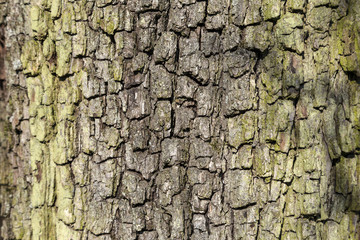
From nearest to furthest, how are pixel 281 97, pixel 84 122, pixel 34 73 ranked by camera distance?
1. pixel 281 97
2. pixel 84 122
3. pixel 34 73

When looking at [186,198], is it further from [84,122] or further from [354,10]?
[354,10]

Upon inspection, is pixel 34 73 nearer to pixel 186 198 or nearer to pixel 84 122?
pixel 84 122

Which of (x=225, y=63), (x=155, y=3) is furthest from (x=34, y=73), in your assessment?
(x=225, y=63)

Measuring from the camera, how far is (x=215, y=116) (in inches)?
58.9

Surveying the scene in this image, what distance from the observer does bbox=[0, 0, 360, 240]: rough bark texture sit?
1474 mm

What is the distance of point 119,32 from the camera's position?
152 centimetres

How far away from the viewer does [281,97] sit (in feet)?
4.84

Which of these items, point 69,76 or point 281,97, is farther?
point 69,76

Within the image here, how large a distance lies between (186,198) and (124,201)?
0.25 metres

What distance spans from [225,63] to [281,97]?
25 cm

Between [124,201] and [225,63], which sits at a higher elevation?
[225,63]

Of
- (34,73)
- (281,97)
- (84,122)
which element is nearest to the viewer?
(281,97)

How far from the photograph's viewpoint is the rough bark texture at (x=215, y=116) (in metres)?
1.47

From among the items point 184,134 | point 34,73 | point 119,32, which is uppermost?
point 119,32
